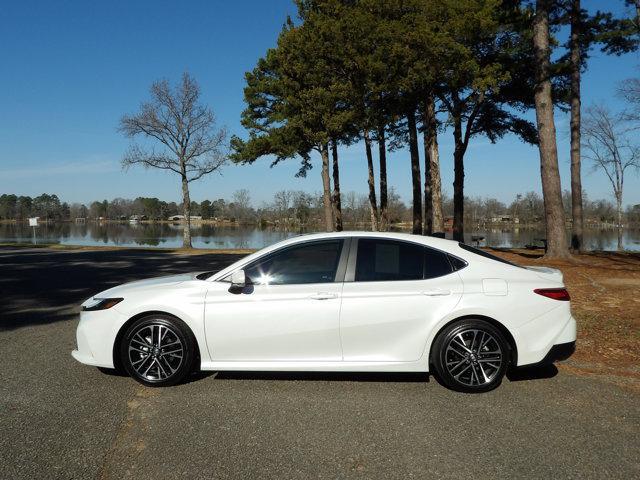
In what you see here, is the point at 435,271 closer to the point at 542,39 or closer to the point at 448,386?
the point at 448,386

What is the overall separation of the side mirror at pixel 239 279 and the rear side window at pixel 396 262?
1.06 metres

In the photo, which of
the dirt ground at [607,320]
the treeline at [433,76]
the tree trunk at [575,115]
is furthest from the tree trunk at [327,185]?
the dirt ground at [607,320]

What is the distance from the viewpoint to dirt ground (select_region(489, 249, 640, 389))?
4.84 metres

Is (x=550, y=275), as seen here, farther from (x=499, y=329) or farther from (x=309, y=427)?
(x=309, y=427)

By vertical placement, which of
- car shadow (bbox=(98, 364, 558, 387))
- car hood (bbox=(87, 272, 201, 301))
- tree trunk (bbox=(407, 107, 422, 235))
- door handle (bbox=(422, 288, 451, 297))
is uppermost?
tree trunk (bbox=(407, 107, 422, 235))

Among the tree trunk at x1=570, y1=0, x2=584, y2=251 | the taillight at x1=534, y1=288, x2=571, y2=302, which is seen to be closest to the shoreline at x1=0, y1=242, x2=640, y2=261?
the tree trunk at x1=570, y1=0, x2=584, y2=251

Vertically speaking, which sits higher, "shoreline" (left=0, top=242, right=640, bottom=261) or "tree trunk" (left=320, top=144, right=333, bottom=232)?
"tree trunk" (left=320, top=144, right=333, bottom=232)

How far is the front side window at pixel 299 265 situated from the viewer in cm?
429

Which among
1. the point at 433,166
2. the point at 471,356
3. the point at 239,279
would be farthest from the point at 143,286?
the point at 433,166

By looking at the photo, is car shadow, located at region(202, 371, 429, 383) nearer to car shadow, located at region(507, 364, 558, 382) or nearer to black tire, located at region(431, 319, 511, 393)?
black tire, located at region(431, 319, 511, 393)

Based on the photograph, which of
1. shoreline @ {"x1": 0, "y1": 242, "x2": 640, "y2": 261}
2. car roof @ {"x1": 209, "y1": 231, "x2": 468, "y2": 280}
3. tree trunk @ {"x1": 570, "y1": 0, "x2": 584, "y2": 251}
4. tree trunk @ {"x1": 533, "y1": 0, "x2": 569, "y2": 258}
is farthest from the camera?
tree trunk @ {"x1": 570, "y1": 0, "x2": 584, "y2": 251}

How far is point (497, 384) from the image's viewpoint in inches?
162

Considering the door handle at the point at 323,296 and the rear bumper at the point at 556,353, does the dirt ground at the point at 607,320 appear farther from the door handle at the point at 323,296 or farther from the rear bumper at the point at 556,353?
the door handle at the point at 323,296

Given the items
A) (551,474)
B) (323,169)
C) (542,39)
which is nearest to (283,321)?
(551,474)
